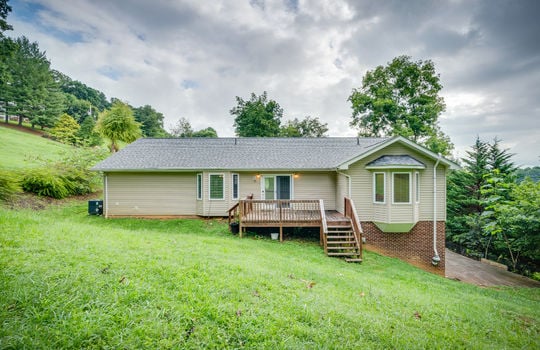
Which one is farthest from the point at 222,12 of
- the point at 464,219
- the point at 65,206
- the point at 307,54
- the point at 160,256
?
the point at 464,219

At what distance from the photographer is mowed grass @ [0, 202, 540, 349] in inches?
98.2

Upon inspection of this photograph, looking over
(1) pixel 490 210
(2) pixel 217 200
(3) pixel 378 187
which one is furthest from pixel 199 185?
(1) pixel 490 210

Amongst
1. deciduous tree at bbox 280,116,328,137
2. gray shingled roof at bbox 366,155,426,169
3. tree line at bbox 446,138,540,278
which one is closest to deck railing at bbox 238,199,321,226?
gray shingled roof at bbox 366,155,426,169

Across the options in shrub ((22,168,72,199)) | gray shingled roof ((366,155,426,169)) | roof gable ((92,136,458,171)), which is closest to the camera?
gray shingled roof ((366,155,426,169))

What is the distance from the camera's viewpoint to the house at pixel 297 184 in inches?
389

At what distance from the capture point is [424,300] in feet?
16.0

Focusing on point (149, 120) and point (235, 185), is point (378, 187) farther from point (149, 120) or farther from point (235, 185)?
point (149, 120)

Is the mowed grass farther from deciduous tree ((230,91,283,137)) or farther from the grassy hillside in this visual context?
deciduous tree ((230,91,283,137))

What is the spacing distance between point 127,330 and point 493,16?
46.6 ft

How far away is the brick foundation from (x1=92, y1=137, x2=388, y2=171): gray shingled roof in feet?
13.1

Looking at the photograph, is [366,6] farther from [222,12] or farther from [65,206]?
[65,206]

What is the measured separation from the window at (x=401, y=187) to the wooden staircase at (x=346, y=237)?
2.08m

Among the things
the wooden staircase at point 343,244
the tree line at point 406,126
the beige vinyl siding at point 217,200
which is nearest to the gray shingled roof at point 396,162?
the tree line at point 406,126

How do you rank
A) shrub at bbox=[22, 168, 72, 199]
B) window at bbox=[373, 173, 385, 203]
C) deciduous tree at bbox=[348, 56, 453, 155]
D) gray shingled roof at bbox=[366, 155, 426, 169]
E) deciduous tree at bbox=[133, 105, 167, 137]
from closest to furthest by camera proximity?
gray shingled roof at bbox=[366, 155, 426, 169], window at bbox=[373, 173, 385, 203], shrub at bbox=[22, 168, 72, 199], deciduous tree at bbox=[348, 56, 453, 155], deciduous tree at bbox=[133, 105, 167, 137]
